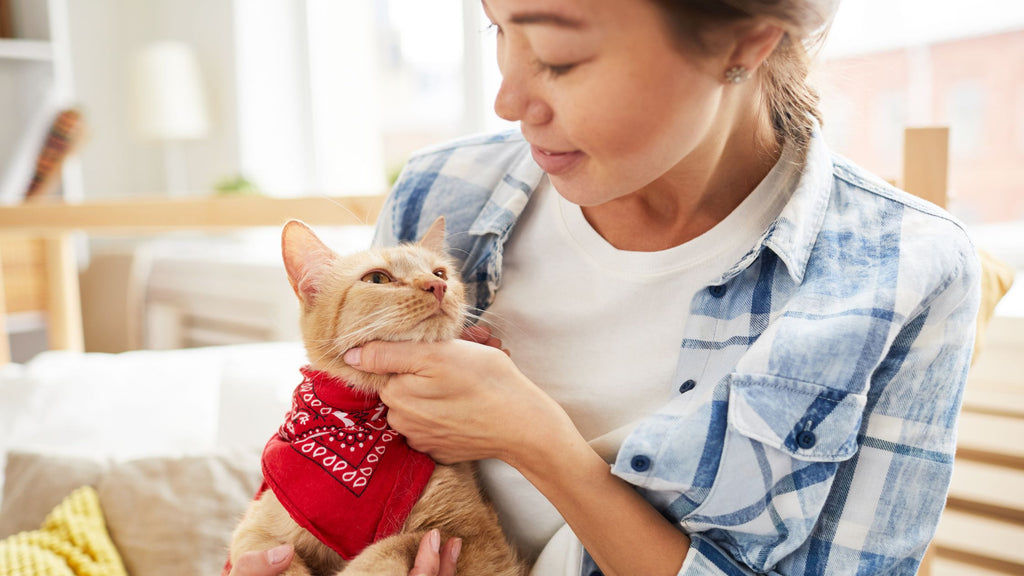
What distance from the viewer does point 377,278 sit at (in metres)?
1.08

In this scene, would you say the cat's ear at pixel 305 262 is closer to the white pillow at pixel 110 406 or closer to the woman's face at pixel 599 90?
the woman's face at pixel 599 90

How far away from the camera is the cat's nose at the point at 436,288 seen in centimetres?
102

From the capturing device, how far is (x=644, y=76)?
0.87 m

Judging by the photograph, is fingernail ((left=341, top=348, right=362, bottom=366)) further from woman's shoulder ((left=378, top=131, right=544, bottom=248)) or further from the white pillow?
the white pillow

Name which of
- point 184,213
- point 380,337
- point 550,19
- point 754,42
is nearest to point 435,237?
point 380,337

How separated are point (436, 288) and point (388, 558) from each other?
353 millimetres

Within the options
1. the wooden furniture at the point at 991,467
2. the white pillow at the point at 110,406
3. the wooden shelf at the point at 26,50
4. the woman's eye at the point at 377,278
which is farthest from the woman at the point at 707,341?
the wooden shelf at the point at 26,50

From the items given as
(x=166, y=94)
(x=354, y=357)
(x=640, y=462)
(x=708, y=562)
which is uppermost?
(x=166, y=94)

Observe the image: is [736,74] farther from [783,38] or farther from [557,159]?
[557,159]

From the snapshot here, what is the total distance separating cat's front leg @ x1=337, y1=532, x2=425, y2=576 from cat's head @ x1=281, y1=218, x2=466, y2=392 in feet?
0.69

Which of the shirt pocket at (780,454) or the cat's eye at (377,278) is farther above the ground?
the cat's eye at (377,278)

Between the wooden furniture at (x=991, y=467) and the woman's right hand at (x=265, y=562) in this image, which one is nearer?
the woman's right hand at (x=265, y=562)

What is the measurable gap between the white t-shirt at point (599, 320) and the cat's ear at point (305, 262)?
0.87 ft

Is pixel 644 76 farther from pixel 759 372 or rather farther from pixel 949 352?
pixel 949 352
